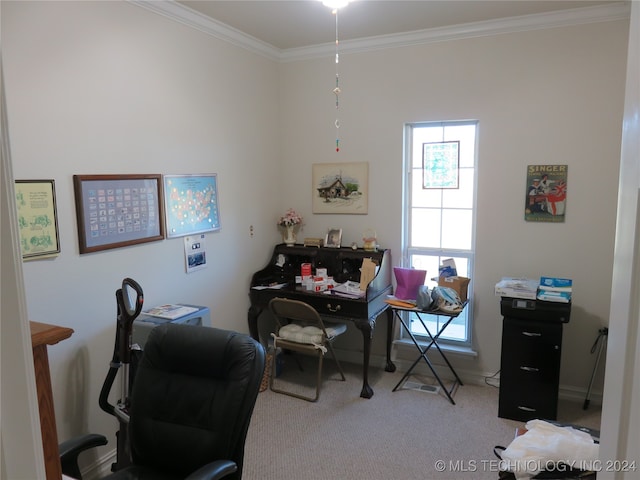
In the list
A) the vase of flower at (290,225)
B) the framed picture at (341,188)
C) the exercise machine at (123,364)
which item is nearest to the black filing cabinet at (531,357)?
the framed picture at (341,188)

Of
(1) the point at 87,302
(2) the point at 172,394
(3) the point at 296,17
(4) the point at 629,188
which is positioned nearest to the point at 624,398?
(4) the point at 629,188

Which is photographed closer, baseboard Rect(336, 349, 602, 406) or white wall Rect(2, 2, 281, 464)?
white wall Rect(2, 2, 281, 464)

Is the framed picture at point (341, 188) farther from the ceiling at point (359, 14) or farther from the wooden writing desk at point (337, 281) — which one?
the ceiling at point (359, 14)

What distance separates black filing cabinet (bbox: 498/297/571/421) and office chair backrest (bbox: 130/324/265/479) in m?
2.03

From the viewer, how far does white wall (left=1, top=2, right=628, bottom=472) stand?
232 cm

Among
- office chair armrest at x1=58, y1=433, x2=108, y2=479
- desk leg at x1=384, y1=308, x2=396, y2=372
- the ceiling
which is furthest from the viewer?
desk leg at x1=384, y1=308, x2=396, y2=372

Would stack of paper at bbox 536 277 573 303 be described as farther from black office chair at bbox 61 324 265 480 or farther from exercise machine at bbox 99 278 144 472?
exercise machine at bbox 99 278 144 472

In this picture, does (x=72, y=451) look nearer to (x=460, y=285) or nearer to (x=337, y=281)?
(x=337, y=281)

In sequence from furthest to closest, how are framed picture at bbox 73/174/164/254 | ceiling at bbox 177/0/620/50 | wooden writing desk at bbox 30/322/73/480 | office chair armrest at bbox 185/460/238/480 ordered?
ceiling at bbox 177/0/620/50 → framed picture at bbox 73/174/164/254 → office chair armrest at bbox 185/460/238/480 → wooden writing desk at bbox 30/322/73/480

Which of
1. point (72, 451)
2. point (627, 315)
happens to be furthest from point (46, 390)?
point (627, 315)

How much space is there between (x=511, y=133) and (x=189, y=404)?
2.96 metres

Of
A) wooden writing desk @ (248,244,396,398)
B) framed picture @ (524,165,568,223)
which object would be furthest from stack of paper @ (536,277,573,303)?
wooden writing desk @ (248,244,396,398)

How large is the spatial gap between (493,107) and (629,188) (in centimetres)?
318

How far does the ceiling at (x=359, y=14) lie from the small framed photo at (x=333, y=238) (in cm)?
165
